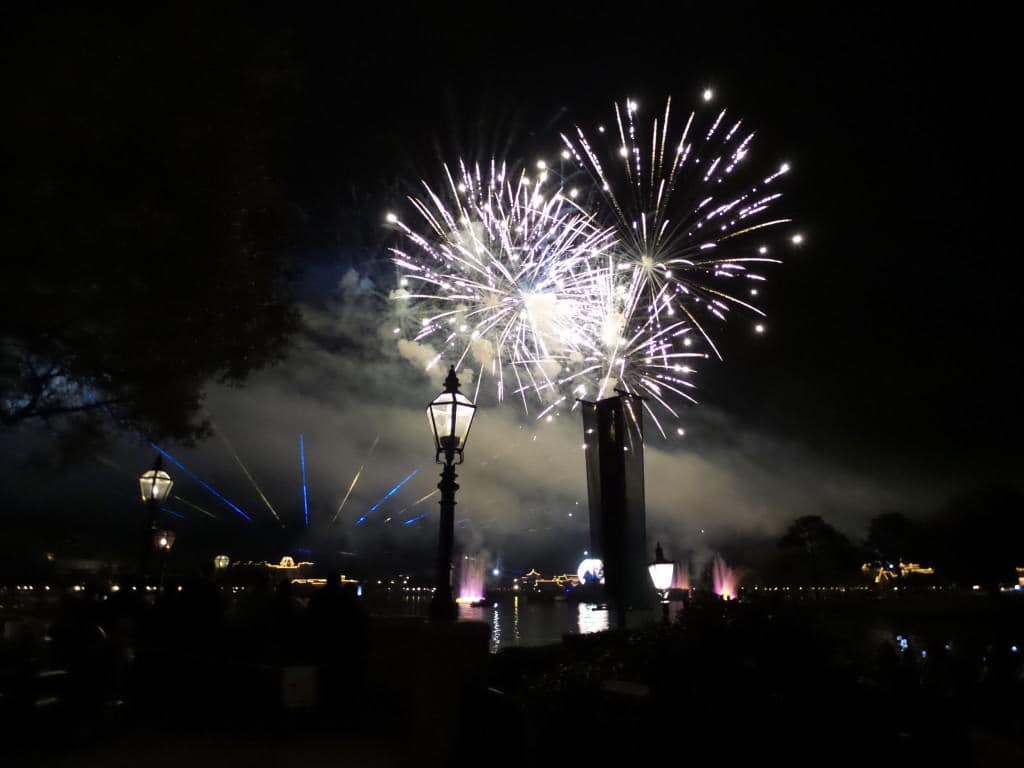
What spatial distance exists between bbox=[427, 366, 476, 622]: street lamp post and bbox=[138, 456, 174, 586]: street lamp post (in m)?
10.0

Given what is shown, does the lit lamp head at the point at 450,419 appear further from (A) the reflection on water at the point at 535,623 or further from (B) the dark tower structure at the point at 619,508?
(B) the dark tower structure at the point at 619,508

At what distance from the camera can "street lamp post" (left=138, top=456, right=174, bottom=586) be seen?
1594 centimetres

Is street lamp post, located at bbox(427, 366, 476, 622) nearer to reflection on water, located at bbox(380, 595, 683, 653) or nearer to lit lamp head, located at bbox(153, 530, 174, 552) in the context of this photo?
reflection on water, located at bbox(380, 595, 683, 653)

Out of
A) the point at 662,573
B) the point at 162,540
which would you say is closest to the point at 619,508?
the point at 662,573

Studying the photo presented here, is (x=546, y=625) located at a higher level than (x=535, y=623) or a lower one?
higher

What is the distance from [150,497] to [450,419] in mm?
10595

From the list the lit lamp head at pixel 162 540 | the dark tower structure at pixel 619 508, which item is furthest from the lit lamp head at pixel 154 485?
the dark tower structure at pixel 619 508

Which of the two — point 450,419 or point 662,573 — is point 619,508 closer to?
point 662,573

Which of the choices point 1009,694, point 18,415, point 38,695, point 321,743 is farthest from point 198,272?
point 1009,694

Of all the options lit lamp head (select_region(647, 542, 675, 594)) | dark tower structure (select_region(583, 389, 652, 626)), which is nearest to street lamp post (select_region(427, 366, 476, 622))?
dark tower structure (select_region(583, 389, 652, 626))

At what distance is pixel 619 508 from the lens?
15773mm

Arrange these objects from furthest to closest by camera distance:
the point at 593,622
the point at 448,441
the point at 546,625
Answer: the point at 593,622, the point at 546,625, the point at 448,441

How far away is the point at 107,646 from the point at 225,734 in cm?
176

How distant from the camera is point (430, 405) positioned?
9133 mm
